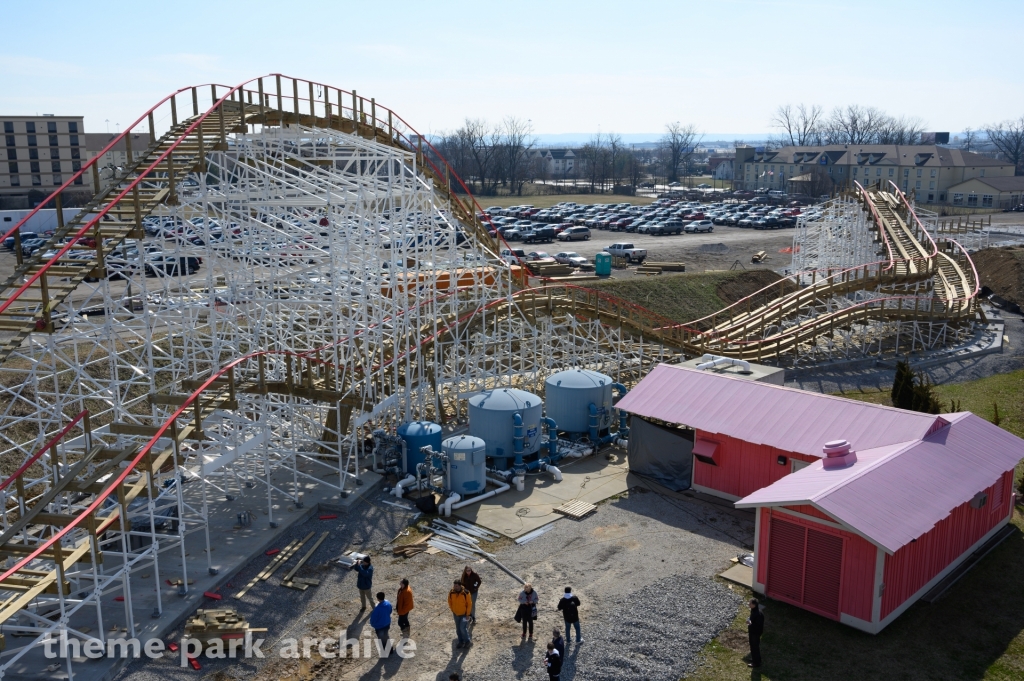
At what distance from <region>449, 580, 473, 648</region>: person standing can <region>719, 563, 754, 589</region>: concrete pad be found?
524cm

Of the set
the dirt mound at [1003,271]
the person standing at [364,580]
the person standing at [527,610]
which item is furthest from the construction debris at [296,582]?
the dirt mound at [1003,271]

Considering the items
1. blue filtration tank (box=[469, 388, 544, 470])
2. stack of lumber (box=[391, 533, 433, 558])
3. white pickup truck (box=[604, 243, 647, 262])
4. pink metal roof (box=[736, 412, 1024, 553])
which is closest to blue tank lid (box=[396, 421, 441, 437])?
blue filtration tank (box=[469, 388, 544, 470])

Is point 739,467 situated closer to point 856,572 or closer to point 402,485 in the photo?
point 856,572

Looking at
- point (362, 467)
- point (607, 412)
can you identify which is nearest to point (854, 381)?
point (607, 412)

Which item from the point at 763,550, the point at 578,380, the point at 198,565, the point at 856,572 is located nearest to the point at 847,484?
the point at 856,572

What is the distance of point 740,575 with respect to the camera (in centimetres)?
1619

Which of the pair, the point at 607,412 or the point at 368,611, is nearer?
the point at 368,611

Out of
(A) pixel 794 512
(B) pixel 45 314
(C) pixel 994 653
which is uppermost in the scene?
(B) pixel 45 314

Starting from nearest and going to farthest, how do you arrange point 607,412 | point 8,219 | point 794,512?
1. point 794,512
2. point 607,412
3. point 8,219

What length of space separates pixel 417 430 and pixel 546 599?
6.35m

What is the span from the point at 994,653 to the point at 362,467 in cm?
1392

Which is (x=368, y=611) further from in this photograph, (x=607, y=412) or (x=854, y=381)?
(x=854, y=381)

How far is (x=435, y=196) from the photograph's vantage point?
25.3 m

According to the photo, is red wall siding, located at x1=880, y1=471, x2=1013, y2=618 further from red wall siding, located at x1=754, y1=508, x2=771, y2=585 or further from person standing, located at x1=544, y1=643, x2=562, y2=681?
person standing, located at x1=544, y1=643, x2=562, y2=681
